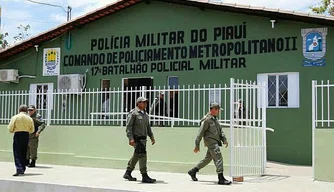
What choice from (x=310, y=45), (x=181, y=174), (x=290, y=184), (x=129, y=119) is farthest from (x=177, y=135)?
(x=310, y=45)

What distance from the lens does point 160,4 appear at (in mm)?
16641

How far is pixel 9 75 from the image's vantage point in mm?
18844

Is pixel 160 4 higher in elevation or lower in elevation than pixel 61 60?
higher

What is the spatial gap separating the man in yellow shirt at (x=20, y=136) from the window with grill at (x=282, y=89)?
684cm

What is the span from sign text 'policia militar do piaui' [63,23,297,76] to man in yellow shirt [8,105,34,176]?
6.18 metres

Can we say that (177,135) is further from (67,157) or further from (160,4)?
(160,4)

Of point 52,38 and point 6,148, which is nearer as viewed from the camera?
point 6,148

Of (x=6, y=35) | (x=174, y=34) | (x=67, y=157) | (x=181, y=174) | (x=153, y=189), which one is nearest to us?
(x=153, y=189)

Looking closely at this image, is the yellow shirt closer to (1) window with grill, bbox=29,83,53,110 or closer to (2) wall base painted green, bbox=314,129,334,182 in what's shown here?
(1) window with grill, bbox=29,83,53,110

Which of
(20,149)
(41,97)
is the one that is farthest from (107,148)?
(41,97)

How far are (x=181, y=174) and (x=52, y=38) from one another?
9.54m

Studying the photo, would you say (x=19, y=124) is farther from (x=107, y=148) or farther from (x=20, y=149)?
(x=107, y=148)

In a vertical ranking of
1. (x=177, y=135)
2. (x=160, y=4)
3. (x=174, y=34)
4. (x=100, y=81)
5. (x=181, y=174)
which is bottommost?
(x=181, y=174)

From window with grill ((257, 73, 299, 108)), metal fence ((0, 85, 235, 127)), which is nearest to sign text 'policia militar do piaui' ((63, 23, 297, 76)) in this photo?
window with grill ((257, 73, 299, 108))
